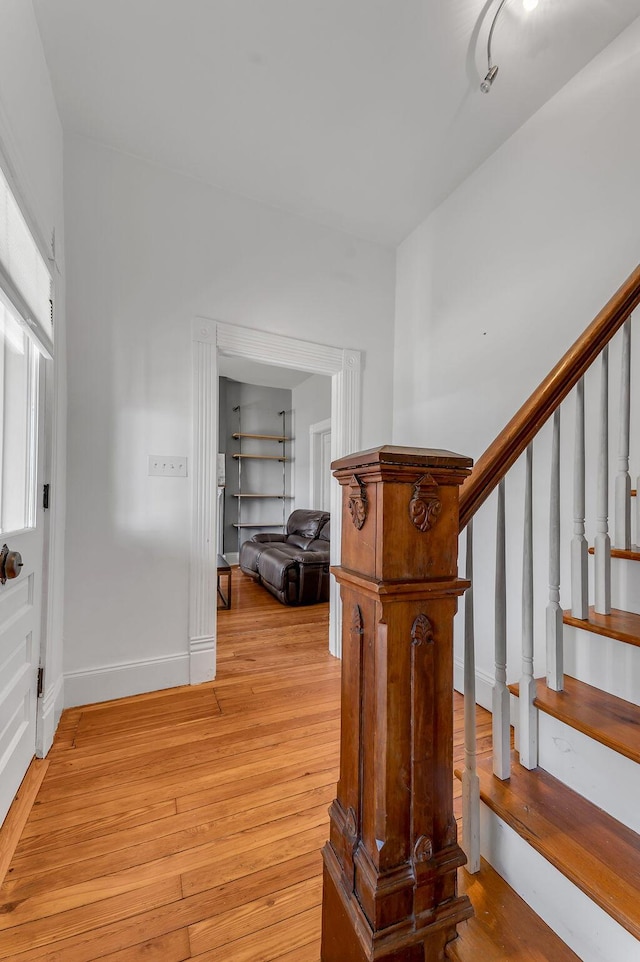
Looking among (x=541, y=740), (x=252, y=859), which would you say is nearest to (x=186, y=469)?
(x=252, y=859)

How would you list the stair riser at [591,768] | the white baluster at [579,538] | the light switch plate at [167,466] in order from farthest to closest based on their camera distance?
1. the light switch plate at [167,466]
2. the white baluster at [579,538]
3. the stair riser at [591,768]

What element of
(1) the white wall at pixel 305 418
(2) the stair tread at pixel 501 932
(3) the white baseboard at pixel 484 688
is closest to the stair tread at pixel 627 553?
(2) the stair tread at pixel 501 932

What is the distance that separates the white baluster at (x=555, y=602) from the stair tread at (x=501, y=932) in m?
0.46

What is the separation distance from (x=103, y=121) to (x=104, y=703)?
298cm

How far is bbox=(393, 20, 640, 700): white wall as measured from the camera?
1641 mm

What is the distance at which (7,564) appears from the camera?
123cm

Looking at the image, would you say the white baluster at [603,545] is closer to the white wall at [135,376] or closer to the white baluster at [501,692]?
the white baluster at [501,692]

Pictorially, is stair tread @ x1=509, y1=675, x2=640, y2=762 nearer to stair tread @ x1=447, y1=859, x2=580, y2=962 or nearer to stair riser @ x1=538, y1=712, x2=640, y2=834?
stair riser @ x1=538, y1=712, x2=640, y2=834

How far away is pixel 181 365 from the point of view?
234 cm

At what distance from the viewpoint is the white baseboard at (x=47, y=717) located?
1686 mm

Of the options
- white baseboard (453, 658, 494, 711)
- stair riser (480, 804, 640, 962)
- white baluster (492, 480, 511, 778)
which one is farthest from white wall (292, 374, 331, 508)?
stair riser (480, 804, 640, 962)

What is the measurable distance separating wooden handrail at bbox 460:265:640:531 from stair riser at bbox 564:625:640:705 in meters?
0.51

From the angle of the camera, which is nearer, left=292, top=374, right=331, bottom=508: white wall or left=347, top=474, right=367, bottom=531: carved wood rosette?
left=347, top=474, right=367, bottom=531: carved wood rosette

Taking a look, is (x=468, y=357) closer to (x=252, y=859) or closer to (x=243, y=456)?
(x=252, y=859)
